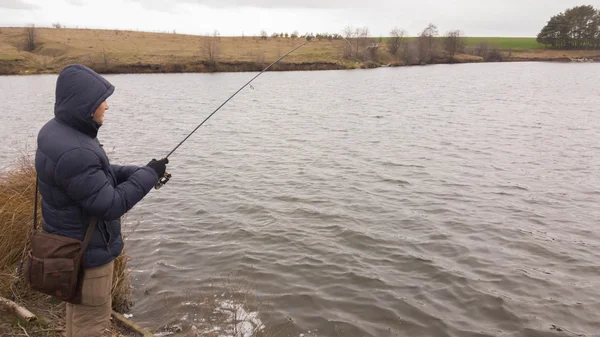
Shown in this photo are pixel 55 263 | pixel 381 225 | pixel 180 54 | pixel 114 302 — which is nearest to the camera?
pixel 55 263

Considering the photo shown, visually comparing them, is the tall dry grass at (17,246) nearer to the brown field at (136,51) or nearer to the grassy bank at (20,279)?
the grassy bank at (20,279)

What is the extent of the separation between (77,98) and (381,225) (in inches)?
273

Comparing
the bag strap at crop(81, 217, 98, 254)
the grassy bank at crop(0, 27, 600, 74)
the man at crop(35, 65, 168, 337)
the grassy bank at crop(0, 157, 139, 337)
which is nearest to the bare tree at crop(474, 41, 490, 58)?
the grassy bank at crop(0, 27, 600, 74)

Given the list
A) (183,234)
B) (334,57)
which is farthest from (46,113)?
(334,57)

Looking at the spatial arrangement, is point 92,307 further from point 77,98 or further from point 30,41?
point 30,41

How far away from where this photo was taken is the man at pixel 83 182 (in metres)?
2.97

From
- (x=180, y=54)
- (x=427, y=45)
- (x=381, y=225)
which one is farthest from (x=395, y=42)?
(x=381, y=225)

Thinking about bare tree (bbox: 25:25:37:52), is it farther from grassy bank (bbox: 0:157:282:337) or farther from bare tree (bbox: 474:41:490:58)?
bare tree (bbox: 474:41:490:58)

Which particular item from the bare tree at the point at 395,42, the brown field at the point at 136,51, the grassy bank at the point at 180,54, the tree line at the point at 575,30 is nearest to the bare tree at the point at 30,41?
the grassy bank at the point at 180,54

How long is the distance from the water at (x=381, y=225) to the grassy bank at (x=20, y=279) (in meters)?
0.70

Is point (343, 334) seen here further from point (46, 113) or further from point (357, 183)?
point (46, 113)

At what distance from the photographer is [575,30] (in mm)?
107125

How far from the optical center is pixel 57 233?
3.18 meters

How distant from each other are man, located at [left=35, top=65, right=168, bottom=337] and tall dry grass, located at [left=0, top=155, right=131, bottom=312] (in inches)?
84.0
